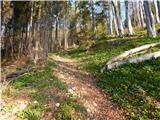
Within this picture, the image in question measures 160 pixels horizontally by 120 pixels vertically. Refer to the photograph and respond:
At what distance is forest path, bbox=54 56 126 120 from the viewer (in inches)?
368

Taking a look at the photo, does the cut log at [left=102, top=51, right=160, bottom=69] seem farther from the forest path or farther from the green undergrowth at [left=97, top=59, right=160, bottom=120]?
the forest path

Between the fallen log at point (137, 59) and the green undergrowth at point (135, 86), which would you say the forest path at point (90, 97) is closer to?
the green undergrowth at point (135, 86)

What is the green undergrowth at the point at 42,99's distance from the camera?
875 centimetres

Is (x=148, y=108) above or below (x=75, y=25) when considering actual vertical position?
below

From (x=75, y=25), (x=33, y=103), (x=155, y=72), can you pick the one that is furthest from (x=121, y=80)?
(x=75, y=25)

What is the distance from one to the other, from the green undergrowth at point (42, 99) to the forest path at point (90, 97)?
0.31 m

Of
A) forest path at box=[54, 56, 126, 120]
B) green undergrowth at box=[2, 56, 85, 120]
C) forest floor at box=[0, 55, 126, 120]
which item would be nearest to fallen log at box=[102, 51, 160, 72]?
forest path at box=[54, 56, 126, 120]

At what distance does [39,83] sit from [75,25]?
43.6m

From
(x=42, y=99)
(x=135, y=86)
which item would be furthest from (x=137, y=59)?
(x=42, y=99)

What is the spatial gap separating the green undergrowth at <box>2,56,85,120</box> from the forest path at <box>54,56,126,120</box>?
1.02ft

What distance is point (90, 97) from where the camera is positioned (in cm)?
1040

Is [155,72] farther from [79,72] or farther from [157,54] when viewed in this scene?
[79,72]

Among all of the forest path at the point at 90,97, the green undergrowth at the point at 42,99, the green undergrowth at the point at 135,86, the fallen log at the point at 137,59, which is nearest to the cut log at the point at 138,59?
the fallen log at the point at 137,59

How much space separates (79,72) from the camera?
1390 centimetres
